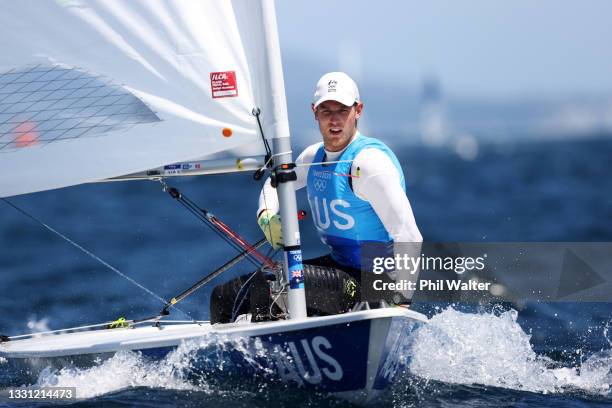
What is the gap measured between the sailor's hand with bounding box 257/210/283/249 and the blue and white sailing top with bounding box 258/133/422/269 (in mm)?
98

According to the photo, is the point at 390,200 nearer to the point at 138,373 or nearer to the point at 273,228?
the point at 273,228

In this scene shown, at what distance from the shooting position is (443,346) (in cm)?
496

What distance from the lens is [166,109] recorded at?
4.60 metres

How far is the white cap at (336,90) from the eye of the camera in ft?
15.4

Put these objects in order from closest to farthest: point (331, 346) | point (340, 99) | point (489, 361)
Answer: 1. point (331, 346)
2. point (340, 99)
3. point (489, 361)

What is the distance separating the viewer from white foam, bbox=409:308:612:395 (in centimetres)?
489

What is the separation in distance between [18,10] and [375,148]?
5.58 ft

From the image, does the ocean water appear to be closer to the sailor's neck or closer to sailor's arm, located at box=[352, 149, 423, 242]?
sailor's arm, located at box=[352, 149, 423, 242]

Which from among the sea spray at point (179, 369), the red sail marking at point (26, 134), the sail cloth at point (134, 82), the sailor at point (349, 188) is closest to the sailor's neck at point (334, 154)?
the sailor at point (349, 188)

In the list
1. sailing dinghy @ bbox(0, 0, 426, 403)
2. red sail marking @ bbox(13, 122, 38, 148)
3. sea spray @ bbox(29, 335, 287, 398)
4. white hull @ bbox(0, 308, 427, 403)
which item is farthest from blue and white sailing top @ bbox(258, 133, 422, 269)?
red sail marking @ bbox(13, 122, 38, 148)

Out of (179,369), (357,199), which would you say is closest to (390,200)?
(357,199)

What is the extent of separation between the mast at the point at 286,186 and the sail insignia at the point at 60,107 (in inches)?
21.7

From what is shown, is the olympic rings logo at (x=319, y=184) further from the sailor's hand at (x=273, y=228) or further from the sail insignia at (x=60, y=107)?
the sail insignia at (x=60, y=107)

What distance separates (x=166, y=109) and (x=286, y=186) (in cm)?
63
